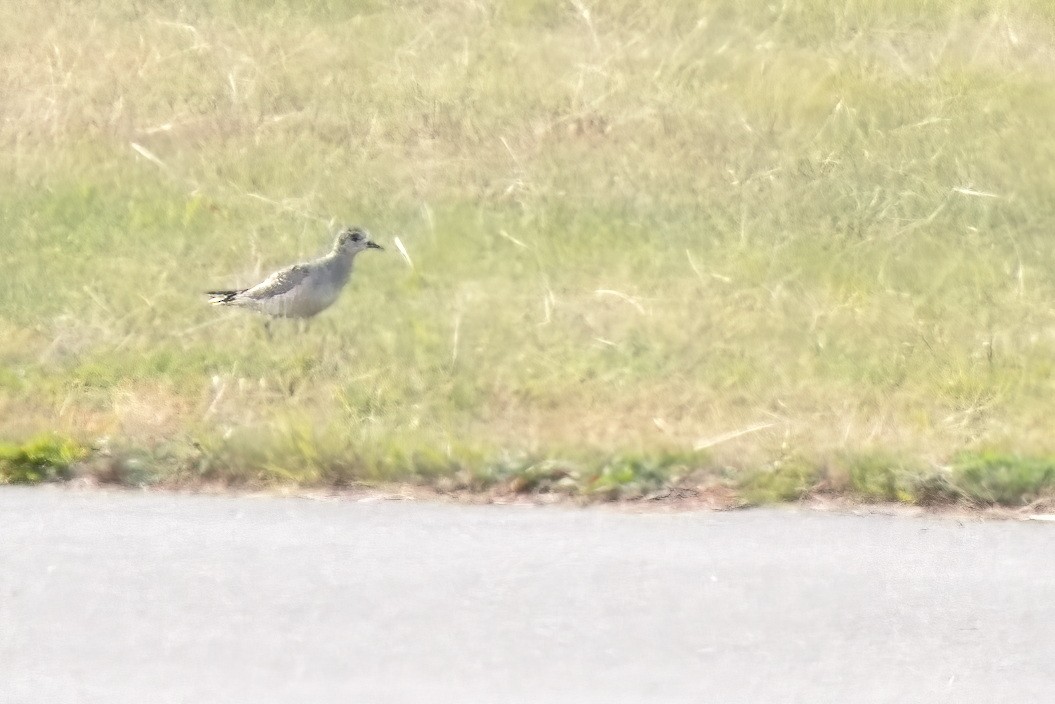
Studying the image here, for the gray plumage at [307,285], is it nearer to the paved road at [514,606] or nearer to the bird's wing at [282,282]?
the bird's wing at [282,282]

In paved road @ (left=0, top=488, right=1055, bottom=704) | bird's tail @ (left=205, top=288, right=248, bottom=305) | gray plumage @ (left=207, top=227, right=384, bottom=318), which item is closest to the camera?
paved road @ (left=0, top=488, right=1055, bottom=704)

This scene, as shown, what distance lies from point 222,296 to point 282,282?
62cm

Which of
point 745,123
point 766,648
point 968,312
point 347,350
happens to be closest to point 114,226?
point 347,350

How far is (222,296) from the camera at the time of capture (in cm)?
871

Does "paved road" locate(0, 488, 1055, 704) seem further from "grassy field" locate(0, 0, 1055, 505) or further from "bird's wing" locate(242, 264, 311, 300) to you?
"bird's wing" locate(242, 264, 311, 300)

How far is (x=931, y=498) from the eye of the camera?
225 inches

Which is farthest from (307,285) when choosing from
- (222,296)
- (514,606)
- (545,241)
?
(514,606)

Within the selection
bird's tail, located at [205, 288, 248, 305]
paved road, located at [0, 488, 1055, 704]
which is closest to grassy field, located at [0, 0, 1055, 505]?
bird's tail, located at [205, 288, 248, 305]

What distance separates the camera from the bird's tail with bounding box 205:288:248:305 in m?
8.55

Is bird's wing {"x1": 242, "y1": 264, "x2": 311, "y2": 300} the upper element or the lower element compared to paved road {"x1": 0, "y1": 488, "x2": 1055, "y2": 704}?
lower

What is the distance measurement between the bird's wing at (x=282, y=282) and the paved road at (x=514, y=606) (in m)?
2.65

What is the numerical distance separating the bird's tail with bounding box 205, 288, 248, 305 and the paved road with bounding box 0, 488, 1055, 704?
2978 mm

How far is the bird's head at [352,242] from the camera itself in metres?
8.41

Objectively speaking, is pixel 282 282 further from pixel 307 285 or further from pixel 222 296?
pixel 222 296
